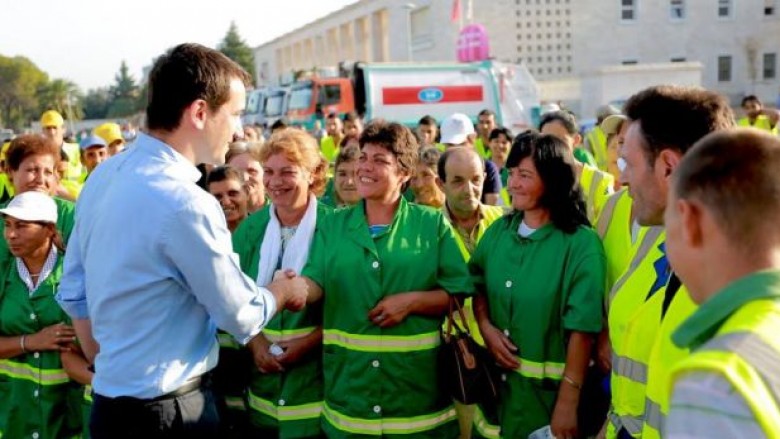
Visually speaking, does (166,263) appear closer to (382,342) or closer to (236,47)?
(382,342)

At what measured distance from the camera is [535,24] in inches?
1918

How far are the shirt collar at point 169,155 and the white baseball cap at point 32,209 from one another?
1519 millimetres

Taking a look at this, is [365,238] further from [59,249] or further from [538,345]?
[59,249]

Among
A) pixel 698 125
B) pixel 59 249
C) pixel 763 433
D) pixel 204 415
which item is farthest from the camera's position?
pixel 59 249

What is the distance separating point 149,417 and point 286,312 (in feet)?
3.67

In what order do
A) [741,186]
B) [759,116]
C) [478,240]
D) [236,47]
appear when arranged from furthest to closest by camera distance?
[236,47]
[759,116]
[478,240]
[741,186]

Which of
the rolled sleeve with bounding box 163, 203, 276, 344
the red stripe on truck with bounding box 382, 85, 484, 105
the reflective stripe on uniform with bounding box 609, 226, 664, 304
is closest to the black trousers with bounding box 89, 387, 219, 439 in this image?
the rolled sleeve with bounding box 163, 203, 276, 344

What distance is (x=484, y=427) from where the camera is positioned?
3.39 m

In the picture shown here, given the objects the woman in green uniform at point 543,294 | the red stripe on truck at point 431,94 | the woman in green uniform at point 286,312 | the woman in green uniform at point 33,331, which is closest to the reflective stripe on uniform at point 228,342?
the woman in green uniform at point 286,312

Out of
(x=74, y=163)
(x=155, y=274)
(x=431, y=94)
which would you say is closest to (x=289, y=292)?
(x=155, y=274)

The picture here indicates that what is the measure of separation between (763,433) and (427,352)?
2199mm

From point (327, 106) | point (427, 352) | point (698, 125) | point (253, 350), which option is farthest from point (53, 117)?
point (327, 106)

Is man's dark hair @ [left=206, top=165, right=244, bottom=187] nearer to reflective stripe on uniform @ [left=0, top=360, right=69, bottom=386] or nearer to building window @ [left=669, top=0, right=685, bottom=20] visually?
reflective stripe on uniform @ [left=0, top=360, right=69, bottom=386]

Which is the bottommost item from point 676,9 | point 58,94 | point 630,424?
point 630,424
